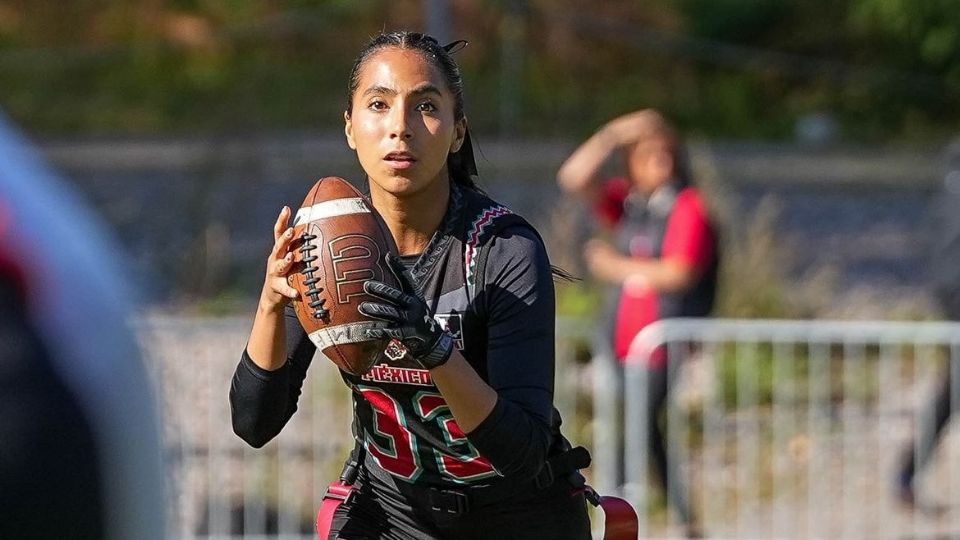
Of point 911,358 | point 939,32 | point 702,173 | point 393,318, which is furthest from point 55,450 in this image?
point 939,32

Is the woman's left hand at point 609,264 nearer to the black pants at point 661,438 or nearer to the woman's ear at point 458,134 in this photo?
the black pants at point 661,438

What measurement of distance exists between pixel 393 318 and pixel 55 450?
1283mm

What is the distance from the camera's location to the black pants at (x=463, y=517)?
3305mm

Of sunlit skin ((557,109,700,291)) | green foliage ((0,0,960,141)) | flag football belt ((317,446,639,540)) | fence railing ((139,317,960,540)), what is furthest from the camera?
green foliage ((0,0,960,141))

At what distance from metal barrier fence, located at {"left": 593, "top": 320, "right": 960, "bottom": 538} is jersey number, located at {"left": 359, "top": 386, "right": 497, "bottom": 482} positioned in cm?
401

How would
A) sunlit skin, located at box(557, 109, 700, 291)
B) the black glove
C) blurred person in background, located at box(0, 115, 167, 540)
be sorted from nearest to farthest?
blurred person in background, located at box(0, 115, 167, 540) → the black glove → sunlit skin, located at box(557, 109, 700, 291)

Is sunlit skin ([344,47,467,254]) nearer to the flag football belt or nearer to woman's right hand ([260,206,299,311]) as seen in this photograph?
woman's right hand ([260,206,299,311])

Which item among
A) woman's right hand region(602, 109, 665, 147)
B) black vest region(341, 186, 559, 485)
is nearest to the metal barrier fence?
woman's right hand region(602, 109, 665, 147)

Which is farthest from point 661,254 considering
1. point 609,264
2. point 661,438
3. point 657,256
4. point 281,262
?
point 281,262

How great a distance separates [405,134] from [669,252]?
4.24 metres

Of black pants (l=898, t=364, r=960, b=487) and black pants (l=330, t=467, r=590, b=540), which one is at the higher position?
black pants (l=330, t=467, r=590, b=540)

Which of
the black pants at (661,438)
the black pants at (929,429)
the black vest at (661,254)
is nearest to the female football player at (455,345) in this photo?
the black pants at (661,438)

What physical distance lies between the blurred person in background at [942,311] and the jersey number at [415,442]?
14.8ft

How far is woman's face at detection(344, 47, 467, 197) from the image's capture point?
3.20 metres
